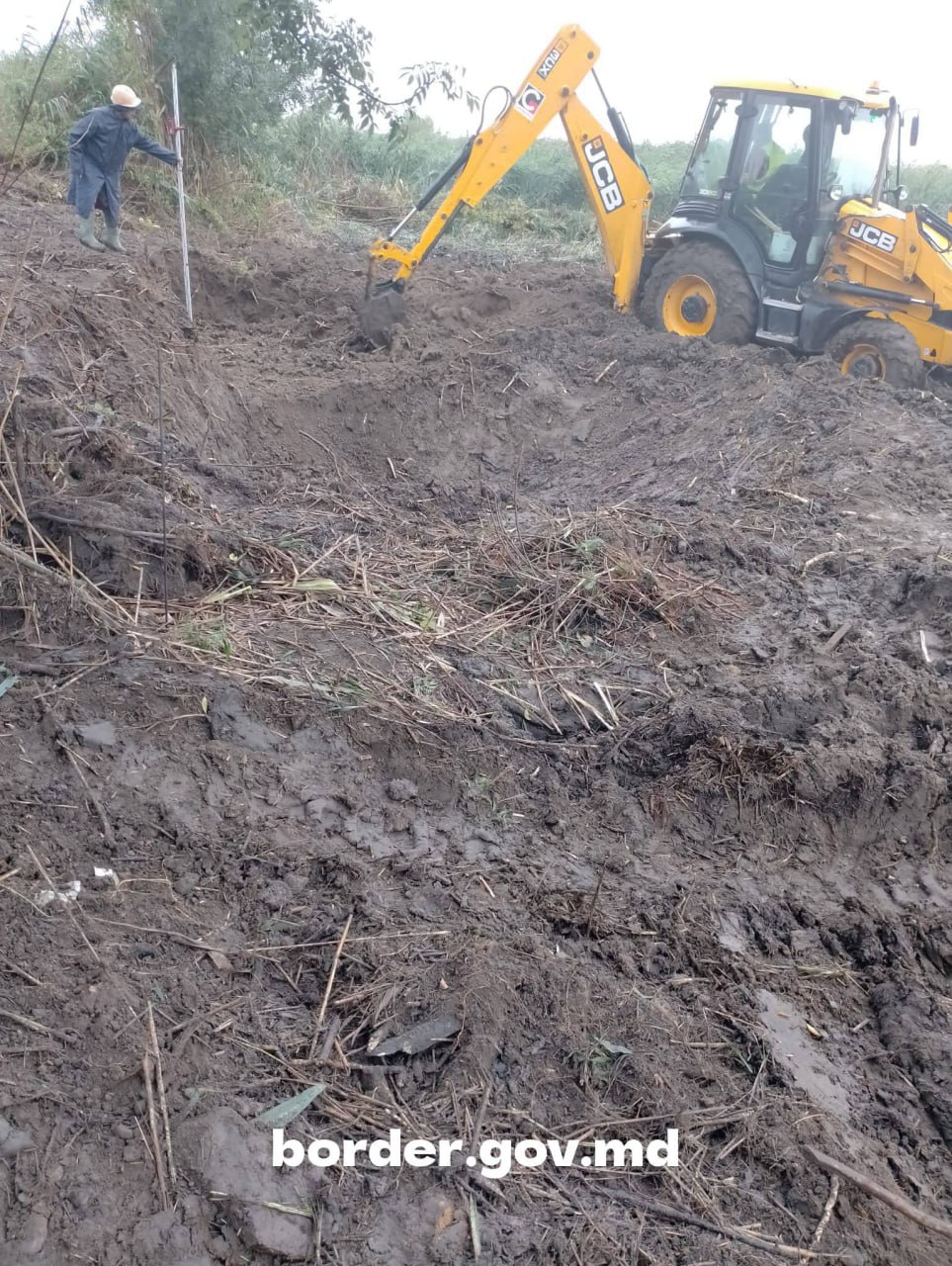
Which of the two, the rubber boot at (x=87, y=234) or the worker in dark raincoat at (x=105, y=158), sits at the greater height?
the worker in dark raincoat at (x=105, y=158)

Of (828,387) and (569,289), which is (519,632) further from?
(569,289)

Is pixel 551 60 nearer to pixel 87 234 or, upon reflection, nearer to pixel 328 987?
pixel 87 234

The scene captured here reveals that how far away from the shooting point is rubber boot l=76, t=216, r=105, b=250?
8.49m

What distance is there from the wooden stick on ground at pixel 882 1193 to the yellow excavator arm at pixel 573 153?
768 centimetres

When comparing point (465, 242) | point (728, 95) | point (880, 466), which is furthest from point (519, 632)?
point (465, 242)

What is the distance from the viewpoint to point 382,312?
29.0ft

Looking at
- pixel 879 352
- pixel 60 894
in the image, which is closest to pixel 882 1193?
pixel 60 894

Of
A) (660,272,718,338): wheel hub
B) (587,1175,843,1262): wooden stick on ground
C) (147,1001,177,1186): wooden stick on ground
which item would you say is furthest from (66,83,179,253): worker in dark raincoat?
(587,1175,843,1262): wooden stick on ground

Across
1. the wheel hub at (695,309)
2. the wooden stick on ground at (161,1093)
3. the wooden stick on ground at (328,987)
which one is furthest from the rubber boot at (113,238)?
the wooden stick on ground at (161,1093)

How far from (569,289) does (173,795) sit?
843cm

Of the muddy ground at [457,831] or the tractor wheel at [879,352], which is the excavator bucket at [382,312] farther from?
the tractor wheel at [879,352]

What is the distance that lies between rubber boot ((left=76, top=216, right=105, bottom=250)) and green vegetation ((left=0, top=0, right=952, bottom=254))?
0.63m

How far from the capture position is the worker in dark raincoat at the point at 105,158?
8492mm

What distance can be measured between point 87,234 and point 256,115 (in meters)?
5.42
